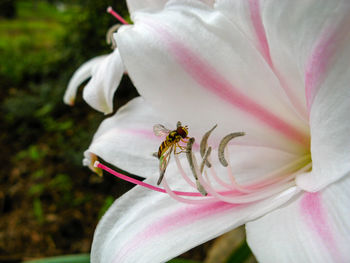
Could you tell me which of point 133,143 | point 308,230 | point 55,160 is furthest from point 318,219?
point 55,160

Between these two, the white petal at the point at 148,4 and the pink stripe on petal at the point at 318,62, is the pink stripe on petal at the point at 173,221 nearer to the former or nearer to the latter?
the pink stripe on petal at the point at 318,62

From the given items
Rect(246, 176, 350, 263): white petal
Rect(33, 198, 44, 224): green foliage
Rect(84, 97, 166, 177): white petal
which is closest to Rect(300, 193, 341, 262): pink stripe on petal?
Rect(246, 176, 350, 263): white petal

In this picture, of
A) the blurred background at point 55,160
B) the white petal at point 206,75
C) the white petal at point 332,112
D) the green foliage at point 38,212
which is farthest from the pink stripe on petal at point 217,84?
the green foliage at point 38,212

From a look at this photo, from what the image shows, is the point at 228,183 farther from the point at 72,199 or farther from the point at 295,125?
the point at 72,199

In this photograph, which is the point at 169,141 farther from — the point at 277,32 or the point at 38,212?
the point at 38,212

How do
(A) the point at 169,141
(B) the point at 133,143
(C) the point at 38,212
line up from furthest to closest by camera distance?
(C) the point at 38,212 → (B) the point at 133,143 → (A) the point at 169,141

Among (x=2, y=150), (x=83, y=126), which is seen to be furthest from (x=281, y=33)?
(x=2, y=150)
